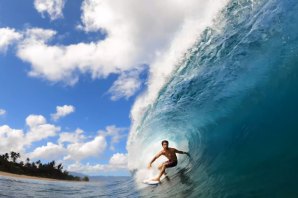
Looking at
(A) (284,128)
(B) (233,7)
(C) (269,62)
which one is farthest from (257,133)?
(B) (233,7)

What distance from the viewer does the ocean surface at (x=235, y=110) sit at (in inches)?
301

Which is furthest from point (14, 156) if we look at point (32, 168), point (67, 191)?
point (67, 191)

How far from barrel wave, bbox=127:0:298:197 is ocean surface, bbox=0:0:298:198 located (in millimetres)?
25

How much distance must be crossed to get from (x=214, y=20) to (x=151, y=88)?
6102 mm

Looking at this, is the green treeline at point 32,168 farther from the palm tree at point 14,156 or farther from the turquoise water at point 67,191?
the turquoise water at point 67,191

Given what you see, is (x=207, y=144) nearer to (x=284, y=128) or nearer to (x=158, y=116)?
(x=284, y=128)

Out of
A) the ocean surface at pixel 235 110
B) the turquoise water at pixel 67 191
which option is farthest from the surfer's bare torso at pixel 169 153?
the turquoise water at pixel 67 191

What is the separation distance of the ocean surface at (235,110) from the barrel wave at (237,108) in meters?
0.02

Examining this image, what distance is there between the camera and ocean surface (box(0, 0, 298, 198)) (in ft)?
25.0

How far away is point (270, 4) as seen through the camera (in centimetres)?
1309

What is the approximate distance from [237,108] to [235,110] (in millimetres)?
129

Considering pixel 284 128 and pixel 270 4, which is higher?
pixel 270 4

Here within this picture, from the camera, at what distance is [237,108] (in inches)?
471

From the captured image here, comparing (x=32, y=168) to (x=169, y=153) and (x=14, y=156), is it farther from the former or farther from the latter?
(x=169, y=153)
